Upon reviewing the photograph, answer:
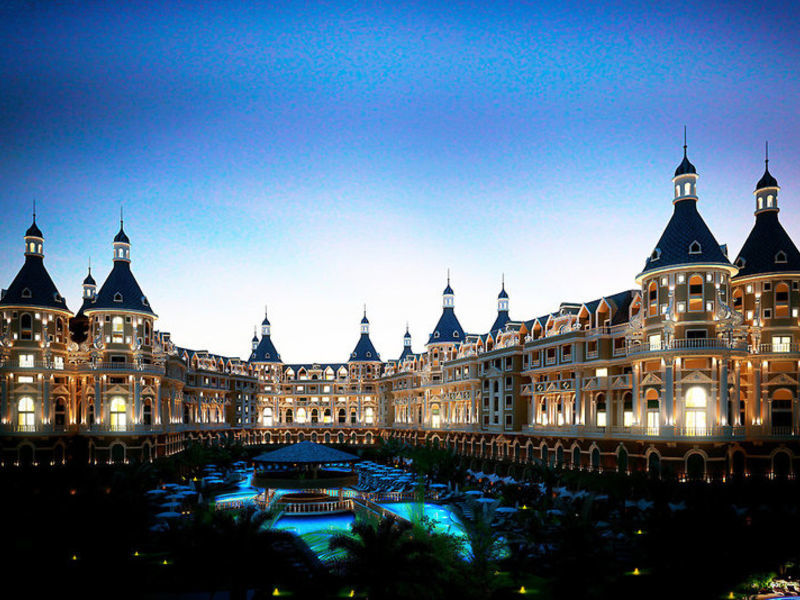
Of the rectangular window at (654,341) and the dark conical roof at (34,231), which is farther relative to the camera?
the dark conical roof at (34,231)

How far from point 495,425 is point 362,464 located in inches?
824

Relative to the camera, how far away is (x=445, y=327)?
286 ft

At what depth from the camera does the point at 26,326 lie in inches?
2315

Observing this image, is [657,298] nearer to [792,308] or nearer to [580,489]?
[792,308]

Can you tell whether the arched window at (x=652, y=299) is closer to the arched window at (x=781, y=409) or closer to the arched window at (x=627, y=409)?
the arched window at (x=627, y=409)

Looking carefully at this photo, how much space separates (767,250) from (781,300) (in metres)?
4.15

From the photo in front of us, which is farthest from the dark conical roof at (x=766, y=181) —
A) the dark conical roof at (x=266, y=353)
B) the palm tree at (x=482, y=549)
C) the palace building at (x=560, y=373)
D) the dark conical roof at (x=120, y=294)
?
the dark conical roof at (x=266, y=353)

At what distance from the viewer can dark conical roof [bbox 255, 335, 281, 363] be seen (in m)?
113

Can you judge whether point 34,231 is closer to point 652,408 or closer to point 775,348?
point 652,408

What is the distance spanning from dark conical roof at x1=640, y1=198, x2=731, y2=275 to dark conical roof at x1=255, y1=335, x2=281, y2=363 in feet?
270

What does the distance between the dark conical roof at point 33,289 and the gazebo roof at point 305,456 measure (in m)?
30.6

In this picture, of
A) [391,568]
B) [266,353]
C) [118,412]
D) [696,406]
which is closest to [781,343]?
[696,406]

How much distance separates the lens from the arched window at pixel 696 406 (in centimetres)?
4147

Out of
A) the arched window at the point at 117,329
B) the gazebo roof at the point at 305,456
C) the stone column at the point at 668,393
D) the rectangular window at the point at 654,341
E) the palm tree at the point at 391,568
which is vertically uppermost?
the arched window at the point at 117,329
